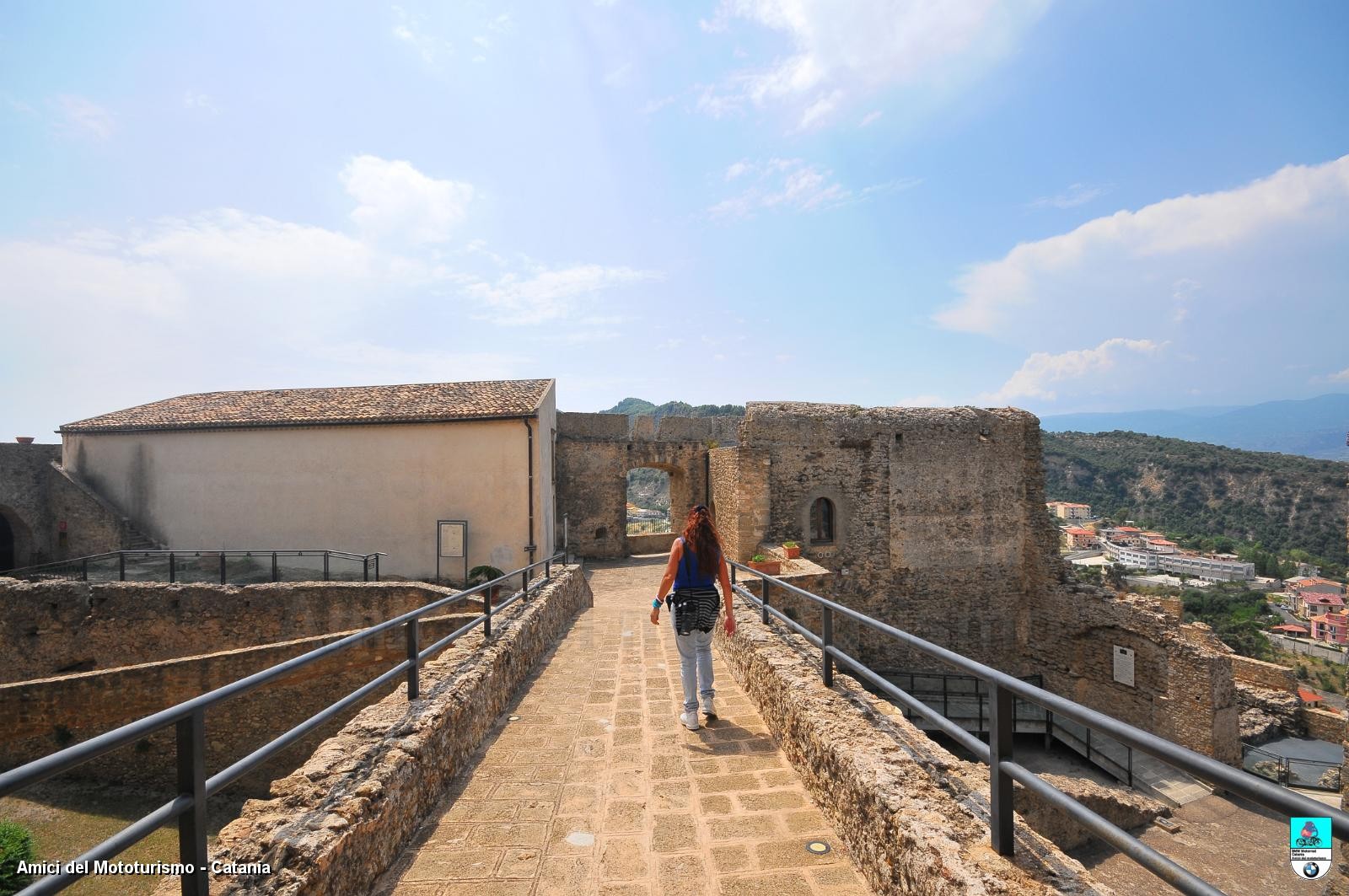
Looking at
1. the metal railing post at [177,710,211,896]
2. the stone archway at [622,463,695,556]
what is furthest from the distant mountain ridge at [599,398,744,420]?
the metal railing post at [177,710,211,896]

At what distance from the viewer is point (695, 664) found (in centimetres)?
481

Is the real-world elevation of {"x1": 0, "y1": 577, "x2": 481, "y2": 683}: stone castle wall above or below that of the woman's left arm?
below

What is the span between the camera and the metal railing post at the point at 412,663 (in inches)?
163

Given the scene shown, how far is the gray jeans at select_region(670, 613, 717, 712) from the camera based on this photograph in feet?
15.5

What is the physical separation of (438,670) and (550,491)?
540 inches

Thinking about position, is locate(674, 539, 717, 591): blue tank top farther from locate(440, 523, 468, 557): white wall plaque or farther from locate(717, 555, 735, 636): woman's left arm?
locate(440, 523, 468, 557): white wall plaque

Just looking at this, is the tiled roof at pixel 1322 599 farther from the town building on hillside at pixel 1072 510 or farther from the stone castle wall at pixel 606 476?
the stone castle wall at pixel 606 476

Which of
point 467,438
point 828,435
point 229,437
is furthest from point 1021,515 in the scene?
point 229,437

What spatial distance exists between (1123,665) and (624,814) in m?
16.0

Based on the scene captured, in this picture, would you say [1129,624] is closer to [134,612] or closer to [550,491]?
[550,491]

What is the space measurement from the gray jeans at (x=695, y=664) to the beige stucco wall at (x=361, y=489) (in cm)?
1243

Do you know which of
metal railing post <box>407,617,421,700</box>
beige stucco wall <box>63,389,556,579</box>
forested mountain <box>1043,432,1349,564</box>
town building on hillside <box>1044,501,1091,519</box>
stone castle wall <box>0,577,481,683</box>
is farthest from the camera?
town building on hillside <box>1044,501,1091,519</box>

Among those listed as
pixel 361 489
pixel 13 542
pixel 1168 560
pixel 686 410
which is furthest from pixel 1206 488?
pixel 13 542

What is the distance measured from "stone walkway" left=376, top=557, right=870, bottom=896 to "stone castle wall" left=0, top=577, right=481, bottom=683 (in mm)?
8105
